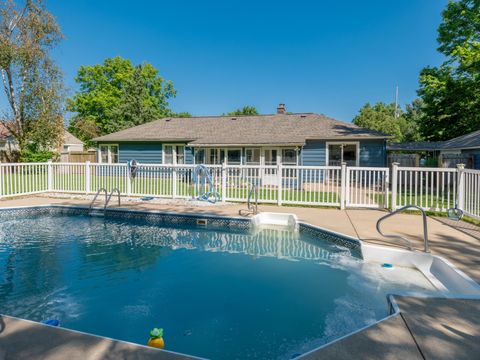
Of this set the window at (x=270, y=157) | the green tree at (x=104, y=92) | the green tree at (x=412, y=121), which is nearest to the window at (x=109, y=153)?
the window at (x=270, y=157)

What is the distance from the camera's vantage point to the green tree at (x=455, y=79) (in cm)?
1778

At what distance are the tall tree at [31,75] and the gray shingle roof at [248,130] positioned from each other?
6322 mm

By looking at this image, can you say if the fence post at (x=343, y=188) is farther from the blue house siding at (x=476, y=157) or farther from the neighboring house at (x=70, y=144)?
the neighboring house at (x=70, y=144)

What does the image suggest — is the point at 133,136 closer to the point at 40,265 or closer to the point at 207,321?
the point at 40,265

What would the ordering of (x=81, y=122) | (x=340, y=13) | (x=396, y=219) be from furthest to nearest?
(x=81, y=122) → (x=340, y=13) → (x=396, y=219)

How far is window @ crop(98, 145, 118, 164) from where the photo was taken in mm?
20547

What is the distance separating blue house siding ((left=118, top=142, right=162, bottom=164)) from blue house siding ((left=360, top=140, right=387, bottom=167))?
11466mm

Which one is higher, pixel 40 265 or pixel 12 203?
pixel 12 203

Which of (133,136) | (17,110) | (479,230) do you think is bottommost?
(479,230)

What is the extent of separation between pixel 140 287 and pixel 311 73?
2828cm

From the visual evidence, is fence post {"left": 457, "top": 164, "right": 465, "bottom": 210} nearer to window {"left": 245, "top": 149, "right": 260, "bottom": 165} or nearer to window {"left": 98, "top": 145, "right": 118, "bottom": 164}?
window {"left": 245, "top": 149, "right": 260, "bottom": 165}

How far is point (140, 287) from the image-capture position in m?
→ 4.54

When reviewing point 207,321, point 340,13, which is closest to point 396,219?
point 207,321

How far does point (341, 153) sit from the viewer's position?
16375 mm
